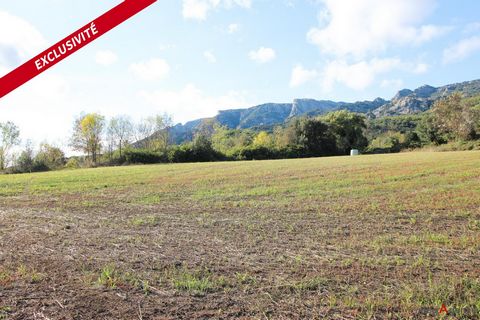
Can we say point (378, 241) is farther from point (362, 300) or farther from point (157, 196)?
point (157, 196)

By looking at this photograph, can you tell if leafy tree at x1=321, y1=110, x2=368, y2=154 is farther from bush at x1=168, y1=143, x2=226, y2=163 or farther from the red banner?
the red banner

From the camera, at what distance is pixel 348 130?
3039 inches

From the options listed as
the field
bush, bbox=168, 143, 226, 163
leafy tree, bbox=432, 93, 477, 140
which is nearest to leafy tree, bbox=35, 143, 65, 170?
bush, bbox=168, 143, 226, 163

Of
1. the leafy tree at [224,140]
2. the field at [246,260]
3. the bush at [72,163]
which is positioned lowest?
the field at [246,260]

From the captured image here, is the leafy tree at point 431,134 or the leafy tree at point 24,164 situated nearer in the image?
the leafy tree at point 24,164

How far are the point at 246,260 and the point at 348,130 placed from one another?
76.9 meters

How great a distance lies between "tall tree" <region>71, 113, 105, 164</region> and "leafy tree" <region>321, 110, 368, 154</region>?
5207 centimetres

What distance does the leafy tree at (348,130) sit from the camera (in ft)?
249

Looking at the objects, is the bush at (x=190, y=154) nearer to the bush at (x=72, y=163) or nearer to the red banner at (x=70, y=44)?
the bush at (x=72, y=163)

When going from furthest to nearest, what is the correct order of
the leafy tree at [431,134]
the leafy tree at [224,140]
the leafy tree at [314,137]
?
the leafy tree at [224,140] < the leafy tree at [314,137] < the leafy tree at [431,134]

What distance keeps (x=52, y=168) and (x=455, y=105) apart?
78.3 meters

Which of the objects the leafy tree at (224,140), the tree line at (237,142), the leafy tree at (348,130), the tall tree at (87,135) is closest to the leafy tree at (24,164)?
the tree line at (237,142)

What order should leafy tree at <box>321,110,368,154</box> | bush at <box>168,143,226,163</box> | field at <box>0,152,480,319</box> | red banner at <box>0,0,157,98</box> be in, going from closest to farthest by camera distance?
red banner at <box>0,0,157,98</box>, field at <box>0,152,480,319</box>, bush at <box>168,143,226,163</box>, leafy tree at <box>321,110,368,154</box>

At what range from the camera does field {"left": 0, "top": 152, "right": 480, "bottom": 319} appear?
12.6 feet
